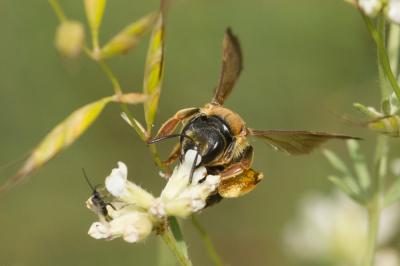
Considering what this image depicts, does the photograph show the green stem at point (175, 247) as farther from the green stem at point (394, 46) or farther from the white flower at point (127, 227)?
the green stem at point (394, 46)

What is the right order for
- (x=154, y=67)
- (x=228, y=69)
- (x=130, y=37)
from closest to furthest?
(x=130, y=37), (x=154, y=67), (x=228, y=69)

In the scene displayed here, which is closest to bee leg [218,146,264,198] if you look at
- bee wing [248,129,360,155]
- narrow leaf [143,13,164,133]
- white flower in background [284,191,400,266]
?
bee wing [248,129,360,155]

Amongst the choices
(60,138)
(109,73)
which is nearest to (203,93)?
(109,73)

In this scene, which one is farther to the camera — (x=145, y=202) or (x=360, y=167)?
(x=360, y=167)

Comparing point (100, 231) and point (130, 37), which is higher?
point (130, 37)

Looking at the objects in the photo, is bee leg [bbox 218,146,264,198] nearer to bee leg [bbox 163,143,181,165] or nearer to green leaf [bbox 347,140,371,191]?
bee leg [bbox 163,143,181,165]

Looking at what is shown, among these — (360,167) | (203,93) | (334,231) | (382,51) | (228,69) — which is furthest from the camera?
(203,93)

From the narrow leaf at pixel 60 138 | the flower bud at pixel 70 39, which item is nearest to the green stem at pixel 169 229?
the narrow leaf at pixel 60 138

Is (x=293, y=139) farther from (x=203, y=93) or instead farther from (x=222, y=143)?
(x=203, y=93)
